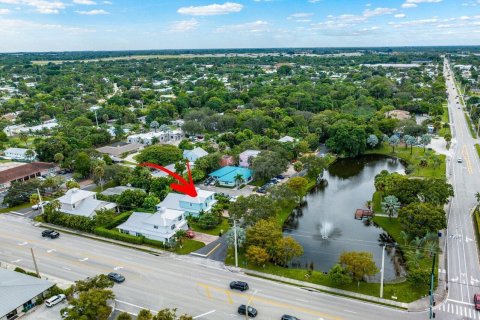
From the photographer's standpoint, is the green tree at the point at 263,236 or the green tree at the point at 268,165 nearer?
the green tree at the point at 263,236

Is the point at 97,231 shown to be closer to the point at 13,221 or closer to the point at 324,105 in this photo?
the point at 13,221

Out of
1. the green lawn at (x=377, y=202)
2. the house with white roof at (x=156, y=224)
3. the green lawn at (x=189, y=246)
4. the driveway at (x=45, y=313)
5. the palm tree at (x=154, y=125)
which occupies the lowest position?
the green lawn at (x=377, y=202)

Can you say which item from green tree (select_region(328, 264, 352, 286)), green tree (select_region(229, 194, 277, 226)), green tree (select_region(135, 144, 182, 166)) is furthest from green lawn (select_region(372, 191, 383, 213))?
green tree (select_region(135, 144, 182, 166))

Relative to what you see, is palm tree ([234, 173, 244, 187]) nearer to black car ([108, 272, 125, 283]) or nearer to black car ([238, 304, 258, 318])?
black car ([108, 272, 125, 283])

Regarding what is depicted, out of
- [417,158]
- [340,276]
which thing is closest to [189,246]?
[340,276]

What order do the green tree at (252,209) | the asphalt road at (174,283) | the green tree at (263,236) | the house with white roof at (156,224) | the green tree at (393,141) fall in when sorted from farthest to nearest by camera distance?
1. the green tree at (393,141)
2. the house with white roof at (156,224)
3. the green tree at (252,209)
4. the green tree at (263,236)
5. the asphalt road at (174,283)

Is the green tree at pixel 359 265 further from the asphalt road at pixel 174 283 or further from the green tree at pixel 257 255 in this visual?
the green tree at pixel 257 255

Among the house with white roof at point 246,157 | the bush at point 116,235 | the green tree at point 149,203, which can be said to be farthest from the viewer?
the house with white roof at point 246,157

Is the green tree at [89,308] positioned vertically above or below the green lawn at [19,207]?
above

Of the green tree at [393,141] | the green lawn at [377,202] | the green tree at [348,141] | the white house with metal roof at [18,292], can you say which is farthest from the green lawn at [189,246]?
the green tree at [393,141]
